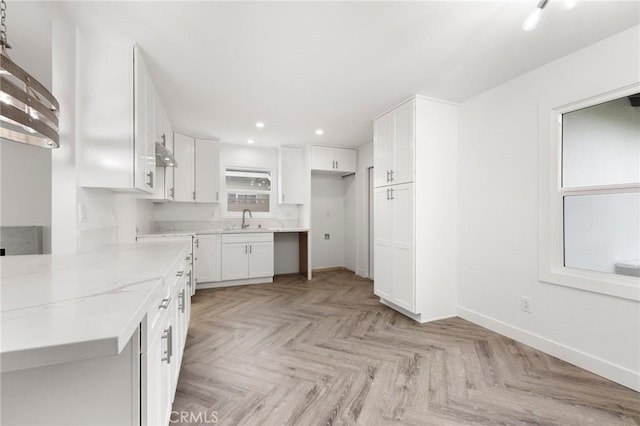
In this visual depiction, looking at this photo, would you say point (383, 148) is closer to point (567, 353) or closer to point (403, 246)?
A: point (403, 246)

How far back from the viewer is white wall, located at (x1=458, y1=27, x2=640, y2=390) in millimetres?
1871

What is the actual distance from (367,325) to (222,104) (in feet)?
9.43

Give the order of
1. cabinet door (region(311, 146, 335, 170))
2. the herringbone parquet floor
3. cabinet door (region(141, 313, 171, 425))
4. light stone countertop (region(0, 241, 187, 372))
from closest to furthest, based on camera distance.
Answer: light stone countertop (region(0, 241, 187, 372)) < cabinet door (region(141, 313, 171, 425)) < the herringbone parquet floor < cabinet door (region(311, 146, 335, 170))

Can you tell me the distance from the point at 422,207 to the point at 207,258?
10.4 ft

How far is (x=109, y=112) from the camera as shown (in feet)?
5.97

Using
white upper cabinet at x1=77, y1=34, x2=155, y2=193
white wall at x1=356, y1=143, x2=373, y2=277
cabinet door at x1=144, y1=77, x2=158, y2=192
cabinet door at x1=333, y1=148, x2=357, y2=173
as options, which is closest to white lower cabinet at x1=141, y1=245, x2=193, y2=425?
white upper cabinet at x1=77, y1=34, x2=155, y2=193

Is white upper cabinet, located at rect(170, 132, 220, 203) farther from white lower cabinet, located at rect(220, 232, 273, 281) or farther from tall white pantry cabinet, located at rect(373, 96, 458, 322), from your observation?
tall white pantry cabinet, located at rect(373, 96, 458, 322)

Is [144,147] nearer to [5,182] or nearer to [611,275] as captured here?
[5,182]

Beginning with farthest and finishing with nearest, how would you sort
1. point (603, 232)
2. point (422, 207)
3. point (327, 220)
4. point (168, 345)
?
point (327, 220) → point (422, 207) → point (603, 232) → point (168, 345)

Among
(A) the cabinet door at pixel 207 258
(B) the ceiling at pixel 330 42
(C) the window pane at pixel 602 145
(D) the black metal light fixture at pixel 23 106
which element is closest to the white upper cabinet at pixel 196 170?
(A) the cabinet door at pixel 207 258

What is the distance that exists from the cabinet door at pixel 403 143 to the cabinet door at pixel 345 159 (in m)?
1.91

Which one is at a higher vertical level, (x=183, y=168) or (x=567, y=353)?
(x=183, y=168)

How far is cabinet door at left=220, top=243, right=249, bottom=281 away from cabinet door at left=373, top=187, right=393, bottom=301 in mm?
2129

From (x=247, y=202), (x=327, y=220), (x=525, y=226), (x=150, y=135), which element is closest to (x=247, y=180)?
(x=247, y=202)
